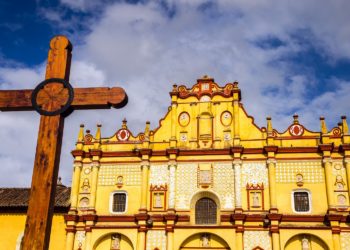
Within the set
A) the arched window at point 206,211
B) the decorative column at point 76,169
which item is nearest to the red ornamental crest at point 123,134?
the decorative column at point 76,169

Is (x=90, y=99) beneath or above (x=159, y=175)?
beneath

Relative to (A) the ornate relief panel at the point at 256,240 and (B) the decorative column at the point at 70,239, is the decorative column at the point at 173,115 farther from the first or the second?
(B) the decorative column at the point at 70,239

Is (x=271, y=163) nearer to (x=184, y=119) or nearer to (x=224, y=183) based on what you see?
(x=224, y=183)

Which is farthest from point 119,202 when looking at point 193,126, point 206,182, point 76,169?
point 193,126

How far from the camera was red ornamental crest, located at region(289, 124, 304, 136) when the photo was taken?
2593 centimetres

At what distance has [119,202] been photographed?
2616cm

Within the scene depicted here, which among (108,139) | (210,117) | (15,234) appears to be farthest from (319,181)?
(15,234)

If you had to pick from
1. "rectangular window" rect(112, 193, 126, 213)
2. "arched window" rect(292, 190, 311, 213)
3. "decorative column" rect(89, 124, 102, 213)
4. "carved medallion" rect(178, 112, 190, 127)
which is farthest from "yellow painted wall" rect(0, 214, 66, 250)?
"arched window" rect(292, 190, 311, 213)

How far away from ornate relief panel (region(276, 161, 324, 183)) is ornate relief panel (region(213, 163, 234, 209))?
2601 mm

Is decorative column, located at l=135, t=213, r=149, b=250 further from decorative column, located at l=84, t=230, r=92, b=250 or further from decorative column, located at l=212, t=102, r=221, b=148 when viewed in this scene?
decorative column, located at l=212, t=102, r=221, b=148

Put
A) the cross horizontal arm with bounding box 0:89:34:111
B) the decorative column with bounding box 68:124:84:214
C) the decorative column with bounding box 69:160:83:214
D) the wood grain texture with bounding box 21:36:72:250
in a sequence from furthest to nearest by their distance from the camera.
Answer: the decorative column with bounding box 68:124:84:214, the decorative column with bounding box 69:160:83:214, the cross horizontal arm with bounding box 0:89:34:111, the wood grain texture with bounding box 21:36:72:250

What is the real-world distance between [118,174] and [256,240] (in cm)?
871

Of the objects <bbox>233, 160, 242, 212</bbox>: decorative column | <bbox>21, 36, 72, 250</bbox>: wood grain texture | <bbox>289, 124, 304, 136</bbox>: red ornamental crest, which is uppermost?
<bbox>289, 124, 304, 136</bbox>: red ornamental crest

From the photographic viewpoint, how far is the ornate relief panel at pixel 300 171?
2486cm
